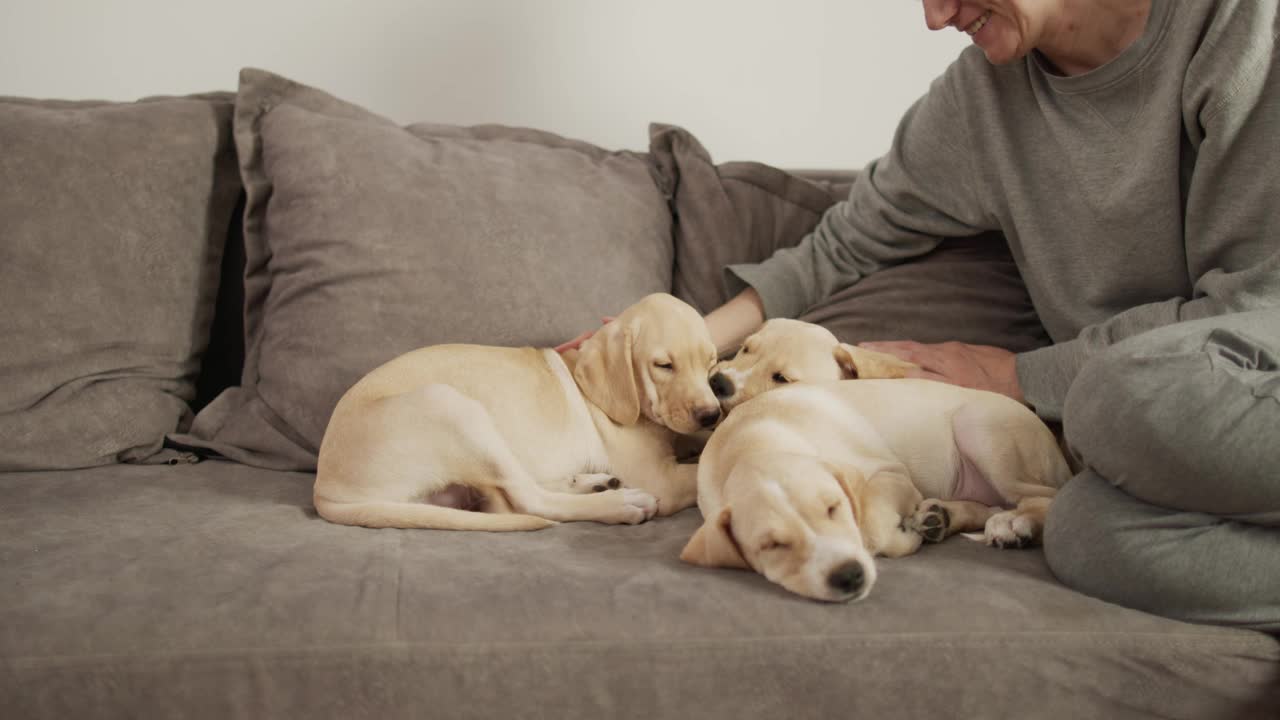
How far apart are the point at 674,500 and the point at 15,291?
151 centimetres

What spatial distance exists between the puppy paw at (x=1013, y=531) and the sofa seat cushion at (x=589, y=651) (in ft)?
0.70

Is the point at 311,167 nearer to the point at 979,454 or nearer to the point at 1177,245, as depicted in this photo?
the point at 979,454

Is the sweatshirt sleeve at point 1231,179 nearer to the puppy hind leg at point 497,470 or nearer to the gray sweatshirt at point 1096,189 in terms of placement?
the gray sweatshirt at point 1096,189

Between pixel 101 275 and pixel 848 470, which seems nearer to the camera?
pixel 848 470

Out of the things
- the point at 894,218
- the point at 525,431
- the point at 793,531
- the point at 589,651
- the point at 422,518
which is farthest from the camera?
the point at 894,218

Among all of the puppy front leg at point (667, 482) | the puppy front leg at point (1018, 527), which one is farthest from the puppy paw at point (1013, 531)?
the puppy front leg at point (667, 482)

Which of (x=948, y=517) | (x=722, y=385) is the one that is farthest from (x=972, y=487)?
(x=722, y=385)

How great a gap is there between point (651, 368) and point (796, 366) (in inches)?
12.1

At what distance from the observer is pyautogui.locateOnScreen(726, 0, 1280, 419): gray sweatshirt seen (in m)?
1.81

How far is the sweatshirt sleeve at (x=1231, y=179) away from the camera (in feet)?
5.88

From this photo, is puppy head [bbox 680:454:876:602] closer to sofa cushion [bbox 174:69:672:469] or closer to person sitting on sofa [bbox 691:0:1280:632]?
person sitting on sofa [bbox 691:0:1280:632]

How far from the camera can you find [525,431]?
2.03m

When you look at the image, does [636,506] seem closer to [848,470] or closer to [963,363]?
[848,470]

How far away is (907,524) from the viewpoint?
171 centimetres
